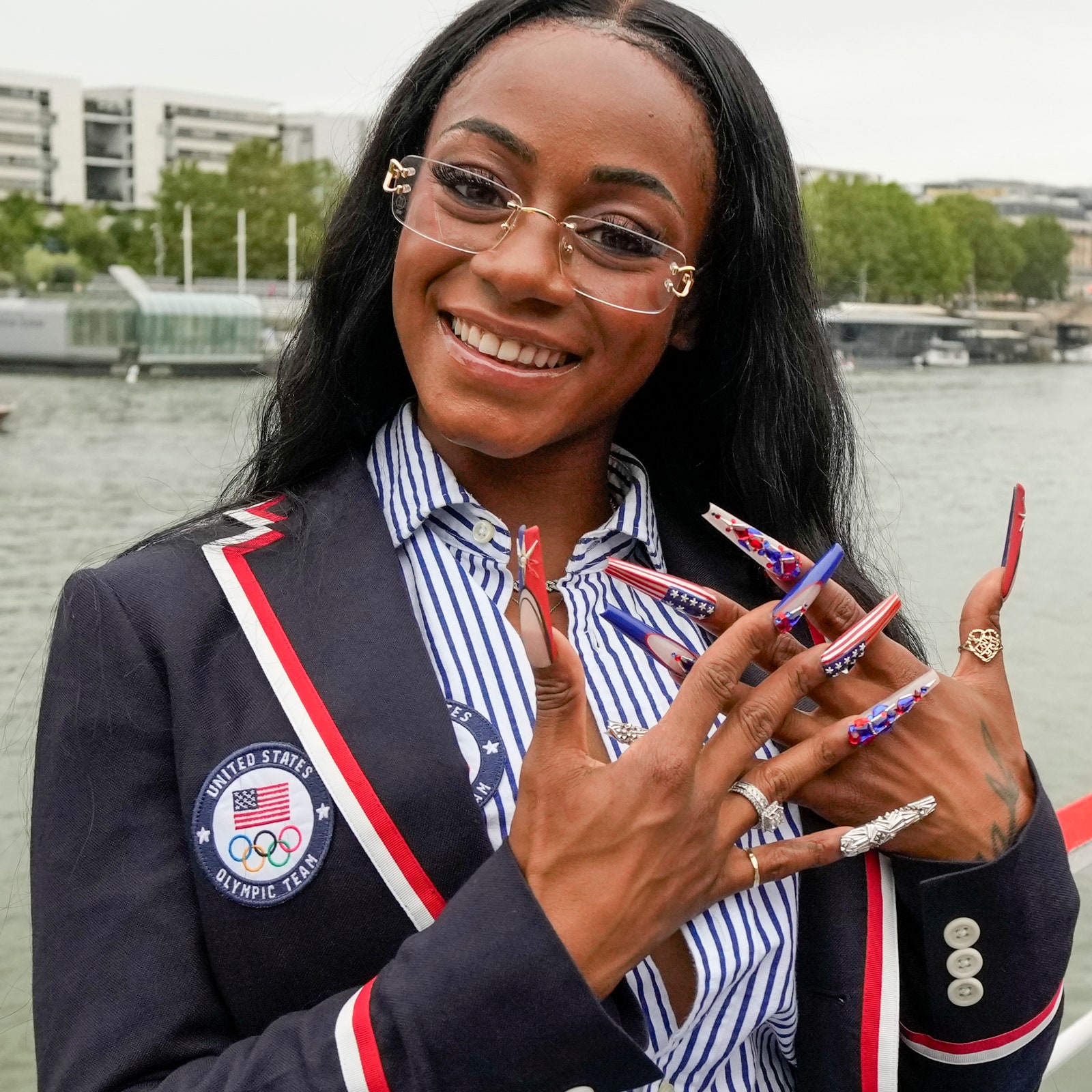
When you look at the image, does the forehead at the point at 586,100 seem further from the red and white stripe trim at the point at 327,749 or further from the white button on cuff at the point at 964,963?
the white button on cuff at the point at 964,963

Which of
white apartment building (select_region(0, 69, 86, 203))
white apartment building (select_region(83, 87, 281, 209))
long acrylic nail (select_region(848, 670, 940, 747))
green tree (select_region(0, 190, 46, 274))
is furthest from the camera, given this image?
white apartment building (select_region(83, 87, 281, 209))

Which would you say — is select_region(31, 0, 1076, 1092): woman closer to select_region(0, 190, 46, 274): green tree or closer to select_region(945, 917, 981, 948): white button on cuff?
select_region(945, 917, 981, 948): white button on cuff

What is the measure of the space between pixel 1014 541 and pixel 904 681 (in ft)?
0.55

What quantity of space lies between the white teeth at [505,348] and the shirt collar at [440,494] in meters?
0.13

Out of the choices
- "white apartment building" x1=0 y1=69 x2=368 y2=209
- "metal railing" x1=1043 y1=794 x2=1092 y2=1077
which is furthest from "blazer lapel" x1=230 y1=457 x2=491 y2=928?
"white apartment building" x1=0 y1=69 x2=368 y2=209

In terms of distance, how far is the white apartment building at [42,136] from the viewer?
68.0 metres

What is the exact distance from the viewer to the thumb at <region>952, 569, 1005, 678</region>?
126 centimetres

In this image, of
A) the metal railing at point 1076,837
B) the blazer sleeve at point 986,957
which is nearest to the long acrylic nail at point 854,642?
the blazer sleeve at point 986,957

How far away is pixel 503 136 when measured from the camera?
4.02 feet

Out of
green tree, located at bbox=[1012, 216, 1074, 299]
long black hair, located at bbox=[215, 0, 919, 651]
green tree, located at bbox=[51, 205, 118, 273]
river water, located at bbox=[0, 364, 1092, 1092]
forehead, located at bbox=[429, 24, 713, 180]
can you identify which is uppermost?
forehead, located at bbox=[429, 24, 713, 180]

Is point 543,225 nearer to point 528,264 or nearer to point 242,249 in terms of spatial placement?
point 528,264

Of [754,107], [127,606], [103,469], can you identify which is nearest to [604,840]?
[127,606]

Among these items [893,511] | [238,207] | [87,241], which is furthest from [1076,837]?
[87,241]

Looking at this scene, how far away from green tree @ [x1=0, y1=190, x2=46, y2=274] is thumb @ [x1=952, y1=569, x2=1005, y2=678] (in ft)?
162
